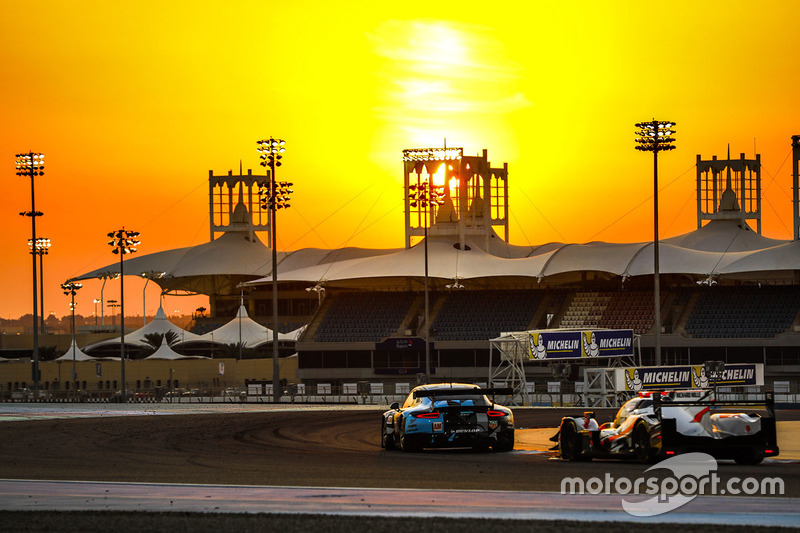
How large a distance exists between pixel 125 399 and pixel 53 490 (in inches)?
1905

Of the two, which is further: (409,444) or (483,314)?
(483,314)

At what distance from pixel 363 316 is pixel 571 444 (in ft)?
223

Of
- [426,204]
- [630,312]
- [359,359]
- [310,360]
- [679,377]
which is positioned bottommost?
[310,360]

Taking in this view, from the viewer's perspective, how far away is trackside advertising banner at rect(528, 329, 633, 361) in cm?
5369

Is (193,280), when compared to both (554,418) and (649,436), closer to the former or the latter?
(554,418)

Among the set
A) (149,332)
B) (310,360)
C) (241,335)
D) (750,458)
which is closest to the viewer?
(750,458)

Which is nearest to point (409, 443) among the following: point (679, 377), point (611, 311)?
point (679, 377)

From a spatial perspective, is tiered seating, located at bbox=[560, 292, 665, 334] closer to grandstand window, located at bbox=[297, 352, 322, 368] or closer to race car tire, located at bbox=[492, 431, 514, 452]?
grandstand window, located at bbox=[297, 352, 322, 368]

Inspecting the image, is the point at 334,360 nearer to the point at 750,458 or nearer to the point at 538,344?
the point at 538,344

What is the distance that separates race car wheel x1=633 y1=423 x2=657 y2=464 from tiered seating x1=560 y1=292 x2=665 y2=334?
5913 cm

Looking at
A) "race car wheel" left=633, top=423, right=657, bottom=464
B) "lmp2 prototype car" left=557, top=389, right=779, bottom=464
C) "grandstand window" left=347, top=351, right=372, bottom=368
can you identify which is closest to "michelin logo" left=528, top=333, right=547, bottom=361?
"grandstand window" left=347, top=351, right=372, bottom=368

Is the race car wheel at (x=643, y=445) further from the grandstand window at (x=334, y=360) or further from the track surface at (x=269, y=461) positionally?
the grandstand window at (x=334, y=360)

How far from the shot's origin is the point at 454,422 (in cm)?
2278

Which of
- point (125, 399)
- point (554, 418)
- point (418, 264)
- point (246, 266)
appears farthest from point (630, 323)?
point (246, 266)
